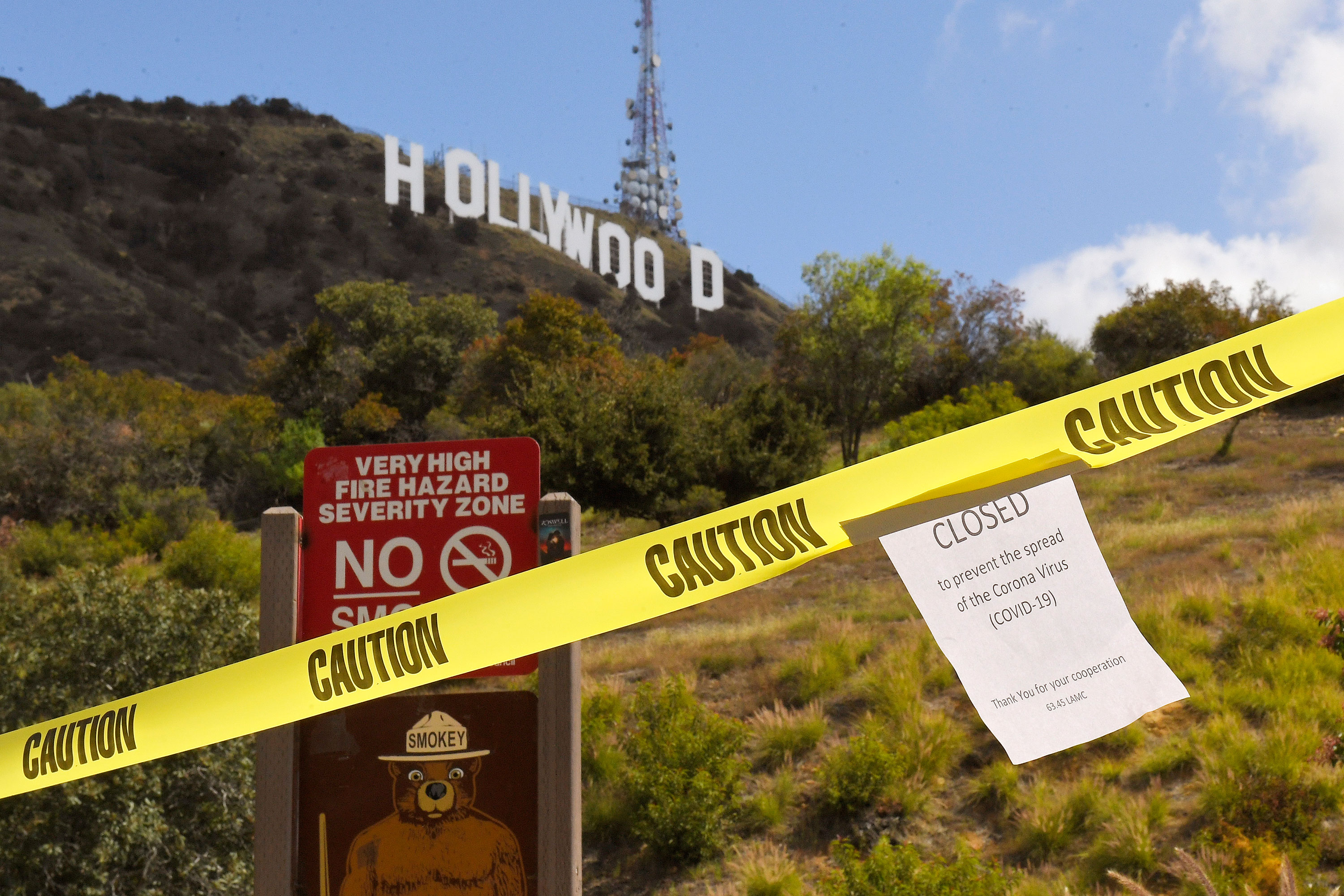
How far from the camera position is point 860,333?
45.4 m

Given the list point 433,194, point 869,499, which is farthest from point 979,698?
point 433,194

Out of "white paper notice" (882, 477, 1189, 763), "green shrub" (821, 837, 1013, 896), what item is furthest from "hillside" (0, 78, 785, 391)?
"white paper notice" (882, 477, 1189, 763)

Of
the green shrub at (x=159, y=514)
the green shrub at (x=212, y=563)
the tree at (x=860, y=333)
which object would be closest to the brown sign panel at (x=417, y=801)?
the green shrub at (x=212, y=563)

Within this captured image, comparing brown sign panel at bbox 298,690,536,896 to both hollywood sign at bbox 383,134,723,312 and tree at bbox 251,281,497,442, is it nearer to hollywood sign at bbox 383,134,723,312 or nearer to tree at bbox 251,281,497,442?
tree at bbox 251,281,497,442

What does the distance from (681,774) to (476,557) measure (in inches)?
266

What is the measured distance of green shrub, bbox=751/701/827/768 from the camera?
10.3m

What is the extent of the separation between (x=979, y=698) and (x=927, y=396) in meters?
51.0

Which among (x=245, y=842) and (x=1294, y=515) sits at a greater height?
(x=1294, y=515)

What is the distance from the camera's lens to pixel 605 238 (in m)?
102

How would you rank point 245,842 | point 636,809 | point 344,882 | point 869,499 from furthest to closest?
1. point 636,809
2. point 245,842
3. point 344,882
4. point 869,499

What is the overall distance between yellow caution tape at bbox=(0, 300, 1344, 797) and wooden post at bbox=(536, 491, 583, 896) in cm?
88

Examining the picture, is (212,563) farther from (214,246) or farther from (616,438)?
(214,246)

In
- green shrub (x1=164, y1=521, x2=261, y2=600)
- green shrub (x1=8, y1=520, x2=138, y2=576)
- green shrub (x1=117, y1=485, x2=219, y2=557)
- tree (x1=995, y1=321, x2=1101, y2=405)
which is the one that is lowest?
green shrub (x1=164, y1=521, x2=261, y2=600)

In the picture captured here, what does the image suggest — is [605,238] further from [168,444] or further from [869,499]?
[869,499]
